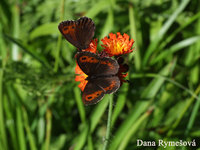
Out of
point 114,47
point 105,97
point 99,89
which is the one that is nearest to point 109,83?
point 99,89

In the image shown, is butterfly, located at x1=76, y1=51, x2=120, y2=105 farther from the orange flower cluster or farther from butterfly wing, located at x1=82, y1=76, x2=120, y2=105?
the orange flower cluster

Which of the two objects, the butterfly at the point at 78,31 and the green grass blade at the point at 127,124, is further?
the green grass blade at the point at 127,124

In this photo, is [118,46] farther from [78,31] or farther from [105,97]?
[105,97]

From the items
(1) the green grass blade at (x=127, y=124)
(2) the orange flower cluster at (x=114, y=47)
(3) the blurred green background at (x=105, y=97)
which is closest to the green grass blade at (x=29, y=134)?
(3) the blurred green background at (x=105, y=97)

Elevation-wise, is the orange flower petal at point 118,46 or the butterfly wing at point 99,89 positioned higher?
the orange flower petal at point 118,46

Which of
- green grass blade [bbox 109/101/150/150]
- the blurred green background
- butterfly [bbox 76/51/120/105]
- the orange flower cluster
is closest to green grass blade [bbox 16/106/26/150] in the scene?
the blurred green background

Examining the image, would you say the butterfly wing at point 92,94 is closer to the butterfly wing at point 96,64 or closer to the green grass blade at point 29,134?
the butterfly wing at point 96,64

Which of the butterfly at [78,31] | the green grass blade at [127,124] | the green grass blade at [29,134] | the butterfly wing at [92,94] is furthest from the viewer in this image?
the green grass blade at [29,134]
